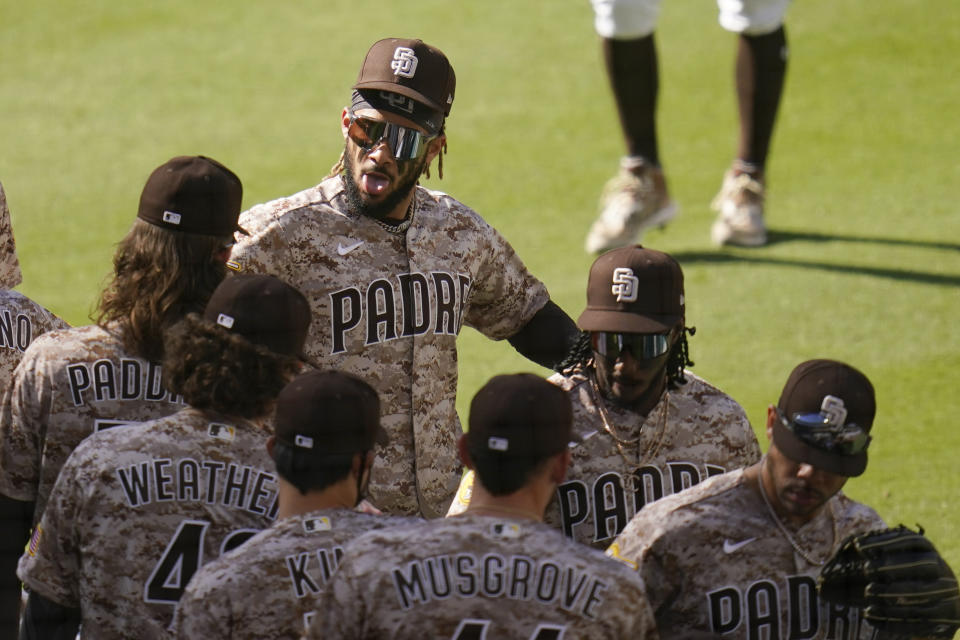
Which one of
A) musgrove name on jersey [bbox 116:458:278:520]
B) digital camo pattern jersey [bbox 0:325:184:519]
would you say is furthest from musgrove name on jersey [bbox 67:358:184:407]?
musgrove name on jersey [bbox 116:458:278:520]

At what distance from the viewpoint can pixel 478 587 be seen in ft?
9.23

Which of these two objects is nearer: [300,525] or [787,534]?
[300,525]

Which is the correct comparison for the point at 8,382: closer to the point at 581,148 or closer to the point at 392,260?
the point at 392,260

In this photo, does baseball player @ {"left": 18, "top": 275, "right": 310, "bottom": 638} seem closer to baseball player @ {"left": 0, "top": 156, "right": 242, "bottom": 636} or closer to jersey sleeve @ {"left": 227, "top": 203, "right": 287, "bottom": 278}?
baseball player @ {"left": 0, "top": 156, "right": 242, "bottom": 636}

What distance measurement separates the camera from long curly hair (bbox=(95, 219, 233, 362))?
3672 mm

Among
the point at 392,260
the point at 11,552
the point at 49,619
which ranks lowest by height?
the point at 49,619

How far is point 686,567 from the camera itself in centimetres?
327

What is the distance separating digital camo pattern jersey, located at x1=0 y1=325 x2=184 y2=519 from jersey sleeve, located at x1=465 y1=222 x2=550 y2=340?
115cm

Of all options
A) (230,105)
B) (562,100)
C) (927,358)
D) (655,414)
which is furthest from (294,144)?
(655,414)

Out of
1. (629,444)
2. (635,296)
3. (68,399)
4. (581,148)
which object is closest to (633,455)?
(629,444)

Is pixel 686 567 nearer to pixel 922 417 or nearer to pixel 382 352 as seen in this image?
pixel 382 352

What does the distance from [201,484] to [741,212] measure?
5.53 metres

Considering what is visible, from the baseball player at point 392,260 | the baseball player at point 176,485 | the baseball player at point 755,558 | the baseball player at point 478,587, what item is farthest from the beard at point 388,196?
the baseball player at point 478,587

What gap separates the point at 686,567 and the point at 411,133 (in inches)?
64.0
